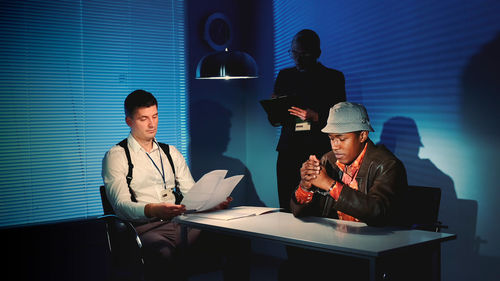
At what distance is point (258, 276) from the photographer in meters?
4.16

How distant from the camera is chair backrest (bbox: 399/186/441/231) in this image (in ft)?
7.50

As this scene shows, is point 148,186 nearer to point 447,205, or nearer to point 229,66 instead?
point 229,66

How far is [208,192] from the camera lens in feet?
8.02

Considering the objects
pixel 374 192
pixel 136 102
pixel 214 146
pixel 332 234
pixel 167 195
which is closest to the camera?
pixel 332 234

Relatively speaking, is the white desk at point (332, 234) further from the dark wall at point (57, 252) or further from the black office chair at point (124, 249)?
the dark wall at point (57, 252)

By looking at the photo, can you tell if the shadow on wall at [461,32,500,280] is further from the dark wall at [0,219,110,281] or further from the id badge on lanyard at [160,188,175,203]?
the dark wall at [0,219,110,281]

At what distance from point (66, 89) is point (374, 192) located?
117 inches

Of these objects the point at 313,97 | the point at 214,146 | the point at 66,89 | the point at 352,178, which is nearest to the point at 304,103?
the point at 313,97

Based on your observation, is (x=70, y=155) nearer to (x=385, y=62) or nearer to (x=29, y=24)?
(x=29, y=24)

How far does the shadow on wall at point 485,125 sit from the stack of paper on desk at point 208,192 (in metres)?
1.58

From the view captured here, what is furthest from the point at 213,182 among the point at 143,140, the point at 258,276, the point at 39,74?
the point at 39,74

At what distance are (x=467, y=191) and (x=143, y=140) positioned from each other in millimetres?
2139

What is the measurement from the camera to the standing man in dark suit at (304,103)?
330 cm

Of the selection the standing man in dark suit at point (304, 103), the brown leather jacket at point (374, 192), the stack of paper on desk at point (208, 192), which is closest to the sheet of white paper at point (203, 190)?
the stack of paper on desk at point (208, 192)
